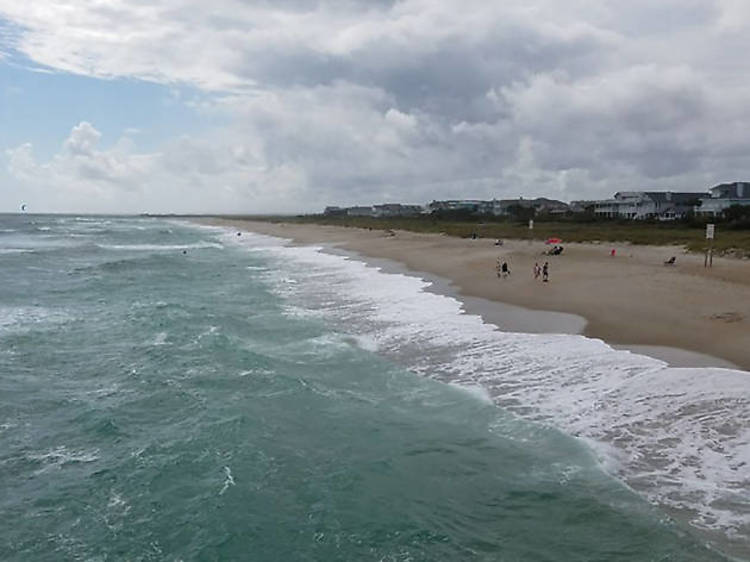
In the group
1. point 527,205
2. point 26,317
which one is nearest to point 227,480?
point 26,317

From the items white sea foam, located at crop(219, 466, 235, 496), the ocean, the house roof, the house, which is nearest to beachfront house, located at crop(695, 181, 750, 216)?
the house roof

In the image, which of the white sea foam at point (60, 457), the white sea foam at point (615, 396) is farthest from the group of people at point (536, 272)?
the white sea foam at point (60, 457)

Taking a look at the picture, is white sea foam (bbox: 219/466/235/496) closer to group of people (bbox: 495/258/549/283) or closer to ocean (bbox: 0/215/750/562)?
ocean (bbox: 0/215/750/562)

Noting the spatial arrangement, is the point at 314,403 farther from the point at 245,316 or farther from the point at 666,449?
the point at 245,316

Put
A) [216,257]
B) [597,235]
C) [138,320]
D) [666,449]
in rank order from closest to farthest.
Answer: [666,449] → [138,320] → [216,257] → [597,235]

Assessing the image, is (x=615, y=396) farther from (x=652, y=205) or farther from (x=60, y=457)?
(x=652, y=205)

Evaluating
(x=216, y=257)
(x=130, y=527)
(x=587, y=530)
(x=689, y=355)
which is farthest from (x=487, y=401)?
(x=216, y=257)

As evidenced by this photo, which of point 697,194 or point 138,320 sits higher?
point 697,194
